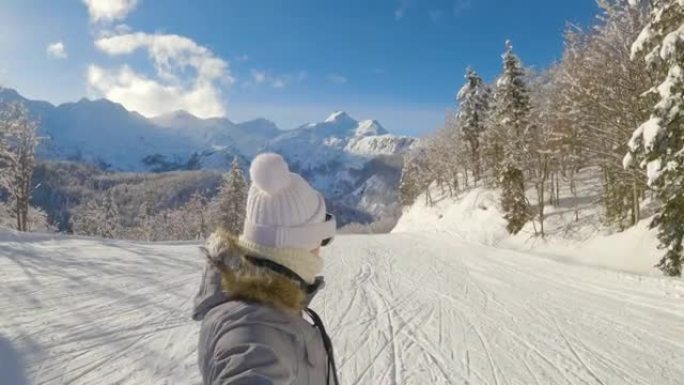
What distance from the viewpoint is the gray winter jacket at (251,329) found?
4.99ft

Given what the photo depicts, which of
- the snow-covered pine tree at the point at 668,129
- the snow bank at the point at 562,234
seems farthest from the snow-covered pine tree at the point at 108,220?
the snow-covered pine tree at the point at 668,129

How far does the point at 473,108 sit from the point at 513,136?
22.7 metres

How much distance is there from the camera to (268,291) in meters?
1.73

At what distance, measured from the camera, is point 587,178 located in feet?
135

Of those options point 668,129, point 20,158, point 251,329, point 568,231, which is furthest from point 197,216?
point 251,329

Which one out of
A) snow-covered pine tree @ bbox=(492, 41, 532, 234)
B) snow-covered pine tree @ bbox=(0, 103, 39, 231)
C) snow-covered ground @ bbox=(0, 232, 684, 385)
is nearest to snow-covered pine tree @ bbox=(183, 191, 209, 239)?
snow-covered pine tree @ bbox=(0, 103, 39, 231)

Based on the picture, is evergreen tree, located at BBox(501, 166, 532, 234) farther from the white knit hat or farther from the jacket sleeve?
the jacket sleeve

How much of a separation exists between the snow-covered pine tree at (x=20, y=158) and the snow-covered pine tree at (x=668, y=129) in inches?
1288

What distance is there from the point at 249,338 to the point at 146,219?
73189 millimetres

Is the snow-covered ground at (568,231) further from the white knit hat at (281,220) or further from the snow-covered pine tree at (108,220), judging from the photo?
the snow-covered pine tree at (108,220)

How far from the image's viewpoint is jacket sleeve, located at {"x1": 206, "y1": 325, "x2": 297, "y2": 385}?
1487mm

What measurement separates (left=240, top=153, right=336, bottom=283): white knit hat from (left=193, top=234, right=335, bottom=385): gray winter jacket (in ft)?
0.30

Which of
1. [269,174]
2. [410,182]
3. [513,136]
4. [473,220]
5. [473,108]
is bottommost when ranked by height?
[473,220]

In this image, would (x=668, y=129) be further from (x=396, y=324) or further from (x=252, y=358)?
(x=252, y=358)
